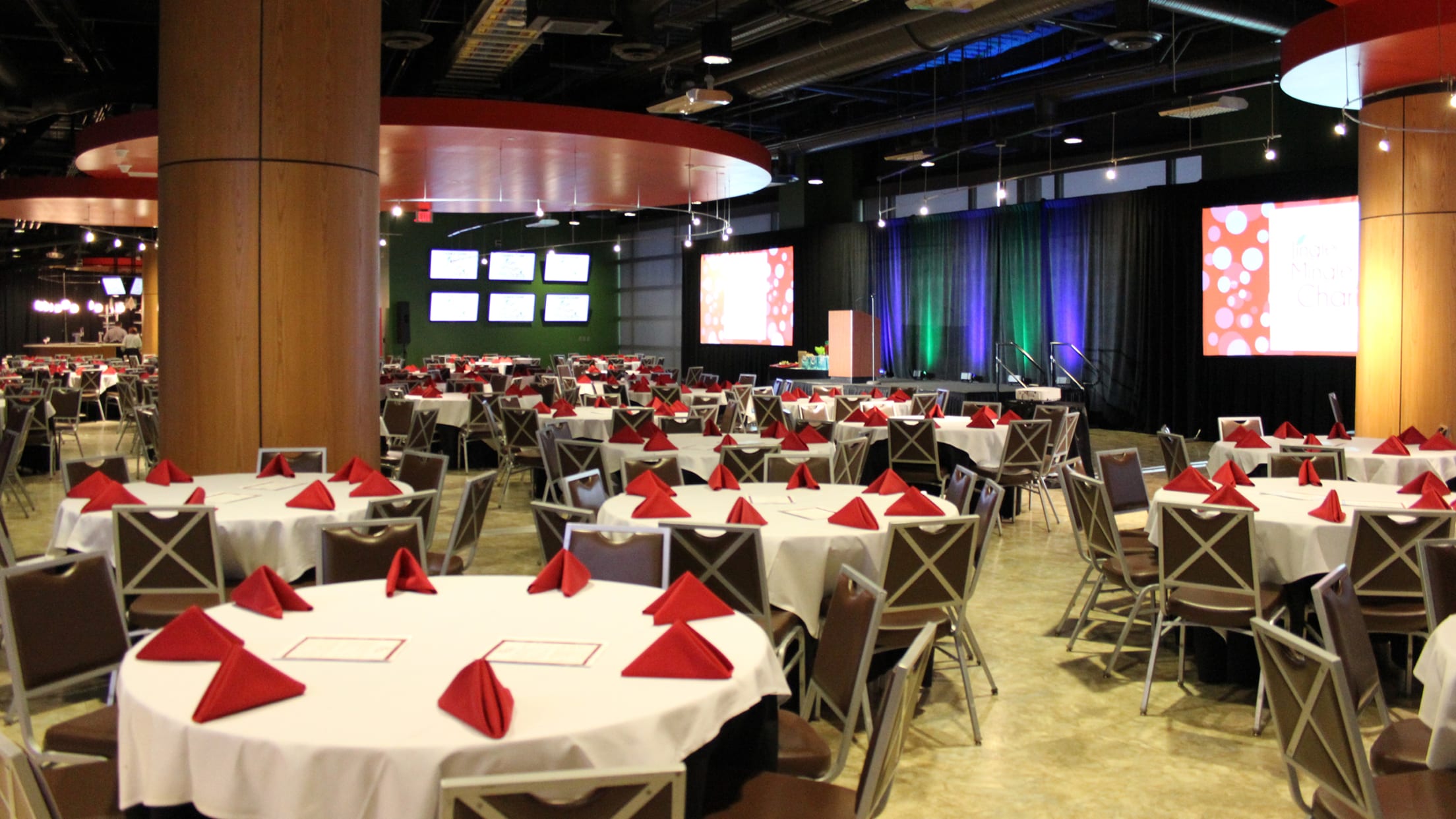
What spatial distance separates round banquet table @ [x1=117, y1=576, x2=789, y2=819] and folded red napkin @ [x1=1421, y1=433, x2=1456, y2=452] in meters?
6.20

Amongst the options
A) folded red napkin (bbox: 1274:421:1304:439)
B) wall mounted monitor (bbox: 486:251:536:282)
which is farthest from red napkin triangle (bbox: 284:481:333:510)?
wall mounted monitor (bbox: 486:251:536:282)

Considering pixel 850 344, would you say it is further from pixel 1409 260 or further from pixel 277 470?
pixel 277 470

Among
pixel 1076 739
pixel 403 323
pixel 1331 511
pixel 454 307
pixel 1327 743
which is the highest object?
pixel 454 307

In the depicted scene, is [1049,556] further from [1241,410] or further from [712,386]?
[1241,410]

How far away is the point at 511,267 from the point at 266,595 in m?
26.2

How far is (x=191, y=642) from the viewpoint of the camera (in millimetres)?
2445

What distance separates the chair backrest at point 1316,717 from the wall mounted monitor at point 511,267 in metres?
26.5

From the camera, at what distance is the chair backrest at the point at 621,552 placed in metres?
3.71

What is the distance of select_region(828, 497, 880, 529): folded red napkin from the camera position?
4.26 metres

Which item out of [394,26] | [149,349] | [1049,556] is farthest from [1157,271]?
[149,349]

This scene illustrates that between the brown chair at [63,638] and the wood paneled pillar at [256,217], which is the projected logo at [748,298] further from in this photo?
the brown chair at [63,638]

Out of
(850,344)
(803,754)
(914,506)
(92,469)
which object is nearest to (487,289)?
(850,344)

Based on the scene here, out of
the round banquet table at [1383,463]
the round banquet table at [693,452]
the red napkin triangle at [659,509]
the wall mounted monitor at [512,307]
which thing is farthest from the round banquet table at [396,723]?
the wall mounted monitor at [512,307]

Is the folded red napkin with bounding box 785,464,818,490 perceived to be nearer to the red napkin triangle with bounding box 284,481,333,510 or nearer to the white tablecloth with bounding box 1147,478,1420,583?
the white tablecloth with bounding box 1147,478,1420,583
